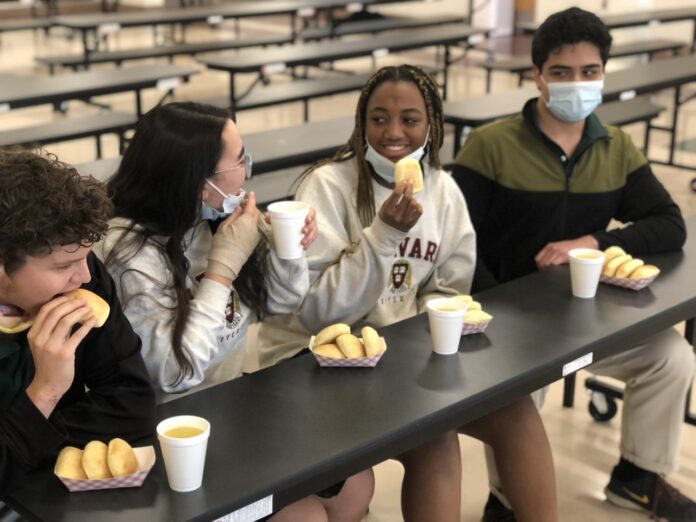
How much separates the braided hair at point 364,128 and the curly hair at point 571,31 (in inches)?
17.0

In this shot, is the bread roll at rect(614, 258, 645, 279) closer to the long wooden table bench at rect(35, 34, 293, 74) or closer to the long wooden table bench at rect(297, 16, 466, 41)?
the long wooden table bench at rect(35, 34, 293, 74)

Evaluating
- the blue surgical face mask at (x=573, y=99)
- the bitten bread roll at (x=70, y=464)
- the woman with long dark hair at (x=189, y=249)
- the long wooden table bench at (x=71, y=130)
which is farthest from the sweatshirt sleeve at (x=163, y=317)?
the long wooden table bench at (x=71, y=130)

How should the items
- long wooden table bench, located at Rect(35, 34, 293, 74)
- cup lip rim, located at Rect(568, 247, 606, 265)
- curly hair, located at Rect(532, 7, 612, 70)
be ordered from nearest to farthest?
cup lip rim, located at Rect(568, 247, 606, 265), curly hair, located at Rect(532, 7, 612, 70), long wooden table bench, located at Rect(35, 34, 293, 74)

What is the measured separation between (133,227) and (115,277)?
0.38 feet

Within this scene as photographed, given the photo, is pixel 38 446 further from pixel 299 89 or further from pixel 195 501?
pixel 299 89

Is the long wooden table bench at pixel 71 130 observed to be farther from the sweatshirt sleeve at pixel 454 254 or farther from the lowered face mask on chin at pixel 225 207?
the lowered face mask on chin at pixel 225 207

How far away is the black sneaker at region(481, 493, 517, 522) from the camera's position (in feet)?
8.94

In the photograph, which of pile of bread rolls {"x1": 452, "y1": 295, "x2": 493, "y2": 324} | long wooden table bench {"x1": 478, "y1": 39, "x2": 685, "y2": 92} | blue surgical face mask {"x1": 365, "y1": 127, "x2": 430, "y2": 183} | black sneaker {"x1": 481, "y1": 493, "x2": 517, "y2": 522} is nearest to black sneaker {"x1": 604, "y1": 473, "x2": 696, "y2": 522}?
black sneaker {"x1": 481, "y1": 493, "x2": 517, "y2": 522}

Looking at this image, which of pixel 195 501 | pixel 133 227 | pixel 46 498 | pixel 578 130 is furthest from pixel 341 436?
pixel 578 130

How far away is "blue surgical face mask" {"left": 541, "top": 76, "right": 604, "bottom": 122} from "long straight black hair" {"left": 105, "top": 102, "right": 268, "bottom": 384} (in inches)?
43.6

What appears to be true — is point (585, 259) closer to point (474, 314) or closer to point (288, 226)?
point (474, 314)

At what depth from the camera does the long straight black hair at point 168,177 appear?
6.88 ft

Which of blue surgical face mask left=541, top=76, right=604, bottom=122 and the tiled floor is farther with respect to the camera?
the tiled floor

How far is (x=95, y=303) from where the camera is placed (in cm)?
168
